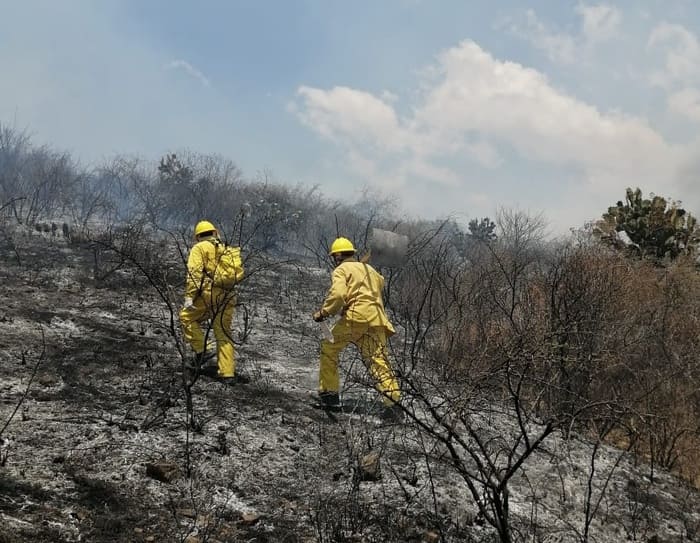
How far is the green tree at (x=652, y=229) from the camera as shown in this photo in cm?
1159

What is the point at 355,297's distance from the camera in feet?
14.8

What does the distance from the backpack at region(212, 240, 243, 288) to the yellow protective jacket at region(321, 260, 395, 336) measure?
867mm

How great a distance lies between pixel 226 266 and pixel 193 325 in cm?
60

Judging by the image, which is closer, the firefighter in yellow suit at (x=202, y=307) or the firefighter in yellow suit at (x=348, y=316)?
the firefighter in yellow suit at (x=348, y=316)

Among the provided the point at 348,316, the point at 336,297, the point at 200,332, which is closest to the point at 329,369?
the point at 348,316

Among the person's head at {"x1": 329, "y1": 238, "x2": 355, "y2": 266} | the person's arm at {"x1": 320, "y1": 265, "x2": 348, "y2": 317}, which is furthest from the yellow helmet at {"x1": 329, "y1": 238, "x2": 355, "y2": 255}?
the person's arm at {"x1": 320, "y1": 265, "x2": 348, "y2": 317}

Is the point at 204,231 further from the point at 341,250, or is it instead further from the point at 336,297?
the point at 336,297

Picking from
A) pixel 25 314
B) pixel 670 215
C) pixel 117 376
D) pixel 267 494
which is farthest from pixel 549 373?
pixel 670 215

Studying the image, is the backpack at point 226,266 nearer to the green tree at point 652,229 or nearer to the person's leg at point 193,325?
the person's leg at point 193,325

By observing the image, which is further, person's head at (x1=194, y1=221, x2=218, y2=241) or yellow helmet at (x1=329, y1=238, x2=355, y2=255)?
person's head at (x1=194, y1=221, x2=218, y2=241)

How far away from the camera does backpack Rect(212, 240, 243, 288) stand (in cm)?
468

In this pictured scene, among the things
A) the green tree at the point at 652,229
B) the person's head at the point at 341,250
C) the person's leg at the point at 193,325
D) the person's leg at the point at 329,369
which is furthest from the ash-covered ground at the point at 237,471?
the green tree at the point at 652,229

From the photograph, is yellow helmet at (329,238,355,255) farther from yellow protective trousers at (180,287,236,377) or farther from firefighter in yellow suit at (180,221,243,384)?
yellow protective trousers at (180,287,236,377)

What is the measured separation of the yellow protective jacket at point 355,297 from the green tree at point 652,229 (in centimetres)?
899
